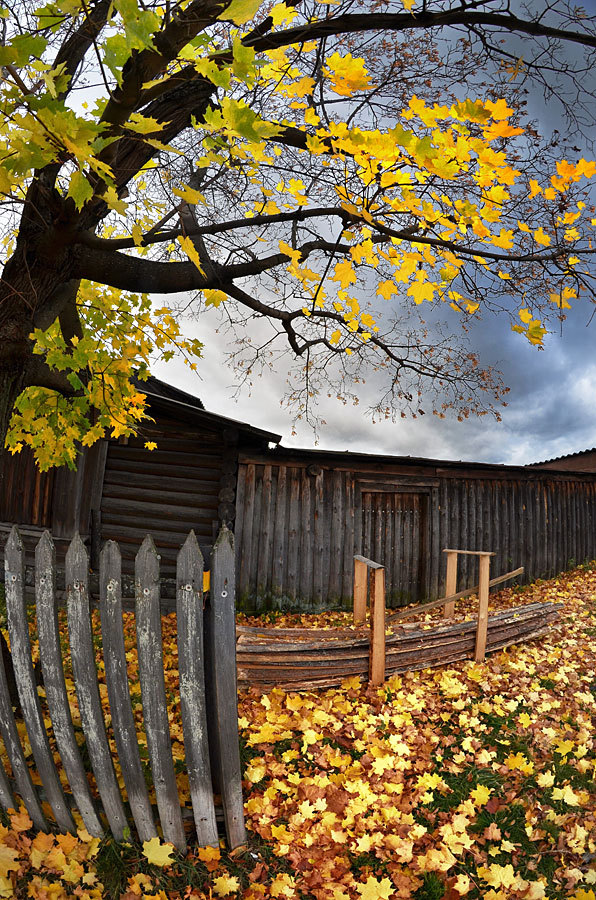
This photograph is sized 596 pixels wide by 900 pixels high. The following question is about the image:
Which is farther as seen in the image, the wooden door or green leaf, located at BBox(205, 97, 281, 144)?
the wooden door

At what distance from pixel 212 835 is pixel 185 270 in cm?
415

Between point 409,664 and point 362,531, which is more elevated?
point 362,531

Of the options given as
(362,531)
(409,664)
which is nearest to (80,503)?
(362,531)

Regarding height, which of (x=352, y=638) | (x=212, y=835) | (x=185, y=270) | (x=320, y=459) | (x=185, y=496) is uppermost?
(x=185, y=270)

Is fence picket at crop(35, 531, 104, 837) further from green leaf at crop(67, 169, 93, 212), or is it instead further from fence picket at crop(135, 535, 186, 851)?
green leaf at crop(67, 169, 93, 212)

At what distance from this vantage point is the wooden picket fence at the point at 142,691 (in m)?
2.77

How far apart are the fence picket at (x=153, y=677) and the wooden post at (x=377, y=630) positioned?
2574 mm

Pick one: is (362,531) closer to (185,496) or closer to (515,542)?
(185,496)

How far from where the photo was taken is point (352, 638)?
575cm

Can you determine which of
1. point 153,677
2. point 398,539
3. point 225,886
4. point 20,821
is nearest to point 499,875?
point 225,886

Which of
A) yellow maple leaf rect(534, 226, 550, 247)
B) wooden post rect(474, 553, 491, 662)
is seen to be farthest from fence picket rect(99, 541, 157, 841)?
wooden post rect(474, 553, 491, 662)

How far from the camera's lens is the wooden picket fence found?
2768 mm

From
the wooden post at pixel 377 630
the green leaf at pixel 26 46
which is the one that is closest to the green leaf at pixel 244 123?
the green leaf at pixel 26 46

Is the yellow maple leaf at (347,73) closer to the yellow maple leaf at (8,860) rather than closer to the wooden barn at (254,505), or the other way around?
the yellow maple leaf at (8,860)
